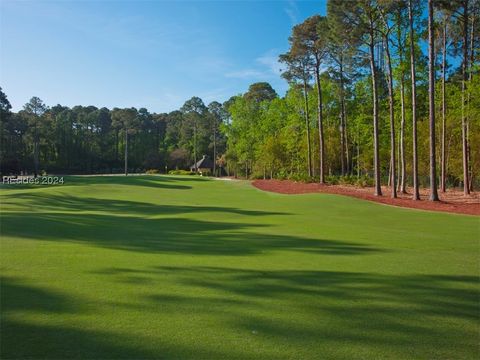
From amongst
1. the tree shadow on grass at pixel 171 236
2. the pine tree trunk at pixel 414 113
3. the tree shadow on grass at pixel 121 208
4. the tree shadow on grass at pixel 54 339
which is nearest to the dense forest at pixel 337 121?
the pine tree trunk at pixel 414 113

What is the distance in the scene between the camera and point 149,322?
15.2 feet

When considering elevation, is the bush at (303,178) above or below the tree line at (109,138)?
below

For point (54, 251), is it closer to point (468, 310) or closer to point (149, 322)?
point (149, 322)

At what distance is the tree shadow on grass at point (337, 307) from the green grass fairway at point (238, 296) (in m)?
0.02

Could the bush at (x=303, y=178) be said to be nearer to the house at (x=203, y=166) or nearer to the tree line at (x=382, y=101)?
the tree line at (x=382, y=101)

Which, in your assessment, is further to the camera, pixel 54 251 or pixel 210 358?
pixel 54 251

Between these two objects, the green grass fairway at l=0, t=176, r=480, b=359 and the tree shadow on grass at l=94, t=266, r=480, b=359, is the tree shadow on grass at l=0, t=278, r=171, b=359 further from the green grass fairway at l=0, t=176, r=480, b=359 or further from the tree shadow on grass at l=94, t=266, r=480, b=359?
the tree shadow on grass at l=94, t=266, r=480, b=359

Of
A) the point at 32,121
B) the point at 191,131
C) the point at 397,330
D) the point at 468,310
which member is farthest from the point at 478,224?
the point at 191,131

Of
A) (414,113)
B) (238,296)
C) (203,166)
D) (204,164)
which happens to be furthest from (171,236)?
(204,164)

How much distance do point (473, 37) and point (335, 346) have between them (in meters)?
30.9

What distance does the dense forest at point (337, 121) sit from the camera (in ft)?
89.6

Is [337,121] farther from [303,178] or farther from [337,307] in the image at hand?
[337,307]

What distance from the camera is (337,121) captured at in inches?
2207

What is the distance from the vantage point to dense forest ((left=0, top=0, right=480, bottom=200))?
27.3 m
